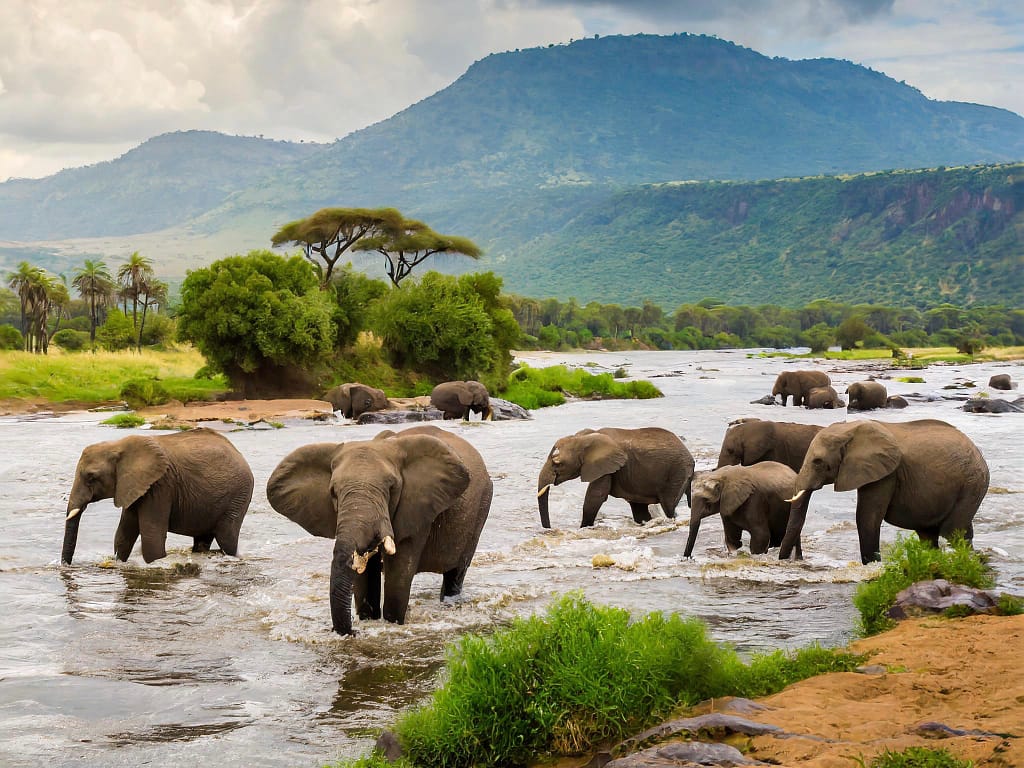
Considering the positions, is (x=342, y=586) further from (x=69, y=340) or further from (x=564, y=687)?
(x=69, y=340)

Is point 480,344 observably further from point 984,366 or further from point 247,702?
point 984,366

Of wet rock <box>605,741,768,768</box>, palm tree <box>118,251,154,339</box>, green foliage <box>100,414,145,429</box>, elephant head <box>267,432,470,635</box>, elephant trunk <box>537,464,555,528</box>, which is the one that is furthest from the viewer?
palm tree <box>118,251,154,339</box>

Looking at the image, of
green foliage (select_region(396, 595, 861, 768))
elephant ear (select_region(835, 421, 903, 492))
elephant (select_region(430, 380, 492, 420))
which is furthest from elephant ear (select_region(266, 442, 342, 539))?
elephant (select_region(430, 380, 492, 420))

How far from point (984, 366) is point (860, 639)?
80.0 metres

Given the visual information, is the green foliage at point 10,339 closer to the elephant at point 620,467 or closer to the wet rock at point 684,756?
the elephant at point 620,467

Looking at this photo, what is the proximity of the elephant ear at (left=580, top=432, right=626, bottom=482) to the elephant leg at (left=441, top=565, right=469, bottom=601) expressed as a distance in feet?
16.0

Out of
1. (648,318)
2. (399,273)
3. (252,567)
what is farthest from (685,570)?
(648,318)

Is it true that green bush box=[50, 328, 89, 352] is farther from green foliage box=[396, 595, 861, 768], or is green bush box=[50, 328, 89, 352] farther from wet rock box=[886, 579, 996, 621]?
green foliage box=[396, 595, 861, 768]

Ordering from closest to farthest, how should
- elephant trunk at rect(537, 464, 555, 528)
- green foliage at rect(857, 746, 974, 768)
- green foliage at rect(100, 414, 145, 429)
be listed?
green foliage at rect(857, 746, 974, 768) → elephant trunk at rect(537, 464, 555, 528) → green foliage at rect(100, 414, 145, 429)

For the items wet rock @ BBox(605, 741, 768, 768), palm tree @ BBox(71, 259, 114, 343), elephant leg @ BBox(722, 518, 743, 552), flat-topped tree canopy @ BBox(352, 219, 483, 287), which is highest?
flat-topped tree canopy @ BBox(352, 219, 483, 287)

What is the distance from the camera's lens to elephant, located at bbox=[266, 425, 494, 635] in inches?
365

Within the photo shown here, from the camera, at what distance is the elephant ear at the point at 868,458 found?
1248cm

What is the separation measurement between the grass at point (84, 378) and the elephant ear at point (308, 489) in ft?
117

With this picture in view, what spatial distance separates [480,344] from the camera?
5025 centimetres
